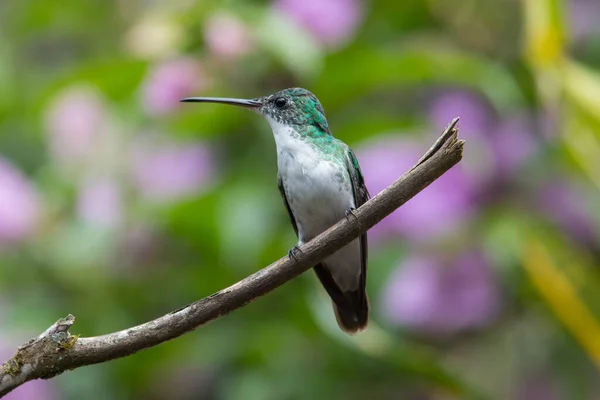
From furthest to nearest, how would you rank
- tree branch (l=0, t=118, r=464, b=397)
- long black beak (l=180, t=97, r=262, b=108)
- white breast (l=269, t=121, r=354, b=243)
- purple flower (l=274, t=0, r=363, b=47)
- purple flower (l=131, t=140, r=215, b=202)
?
purple flower (l=131, t=140, r=215, b=202)
purple flower (l=274, t=0, r=363, b=47)
white breast (l=269, t=121, r=354, b=243)
long black beak (l=180, t=97, r=262, b=108)
tree branch (l=0, t=118, r=464, b=397)

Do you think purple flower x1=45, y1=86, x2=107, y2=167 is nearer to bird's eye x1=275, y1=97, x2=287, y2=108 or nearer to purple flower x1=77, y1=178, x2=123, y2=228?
purple flower x1=77, y1=178, x2=123, y2=228

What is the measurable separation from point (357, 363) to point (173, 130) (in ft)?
2.56

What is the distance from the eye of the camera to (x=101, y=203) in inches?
90.9

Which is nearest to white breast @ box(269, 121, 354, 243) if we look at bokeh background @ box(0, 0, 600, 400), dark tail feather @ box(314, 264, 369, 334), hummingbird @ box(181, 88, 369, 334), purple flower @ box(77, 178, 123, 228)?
hummingbird @ box(181, 88, 369, 334)

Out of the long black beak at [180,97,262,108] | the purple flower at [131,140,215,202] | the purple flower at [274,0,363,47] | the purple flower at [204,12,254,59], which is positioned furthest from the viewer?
the purple flower at [131,140,215,202]

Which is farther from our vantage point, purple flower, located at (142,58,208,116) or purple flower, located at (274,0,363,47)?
purple flower, located at (274,0,363,47)

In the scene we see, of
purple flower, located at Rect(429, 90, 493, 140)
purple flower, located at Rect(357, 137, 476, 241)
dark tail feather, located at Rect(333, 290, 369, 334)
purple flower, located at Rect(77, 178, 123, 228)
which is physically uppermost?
purple flower, located at Rect(77, 178, 123, 228)

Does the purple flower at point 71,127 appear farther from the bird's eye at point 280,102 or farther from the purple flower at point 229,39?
the bird's eye at point 280,102

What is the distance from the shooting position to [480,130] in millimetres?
2316

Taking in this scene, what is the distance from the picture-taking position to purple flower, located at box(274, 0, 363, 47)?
2.22 meters

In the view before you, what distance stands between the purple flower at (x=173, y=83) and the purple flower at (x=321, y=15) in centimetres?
28

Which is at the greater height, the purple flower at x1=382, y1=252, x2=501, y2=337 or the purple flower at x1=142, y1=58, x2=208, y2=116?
the purple flower at x1=142, y1=58, x2=208, y2=116

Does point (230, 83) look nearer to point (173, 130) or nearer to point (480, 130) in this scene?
point (173, 130)

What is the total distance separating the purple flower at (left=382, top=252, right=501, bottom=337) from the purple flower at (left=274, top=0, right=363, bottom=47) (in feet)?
2.02
